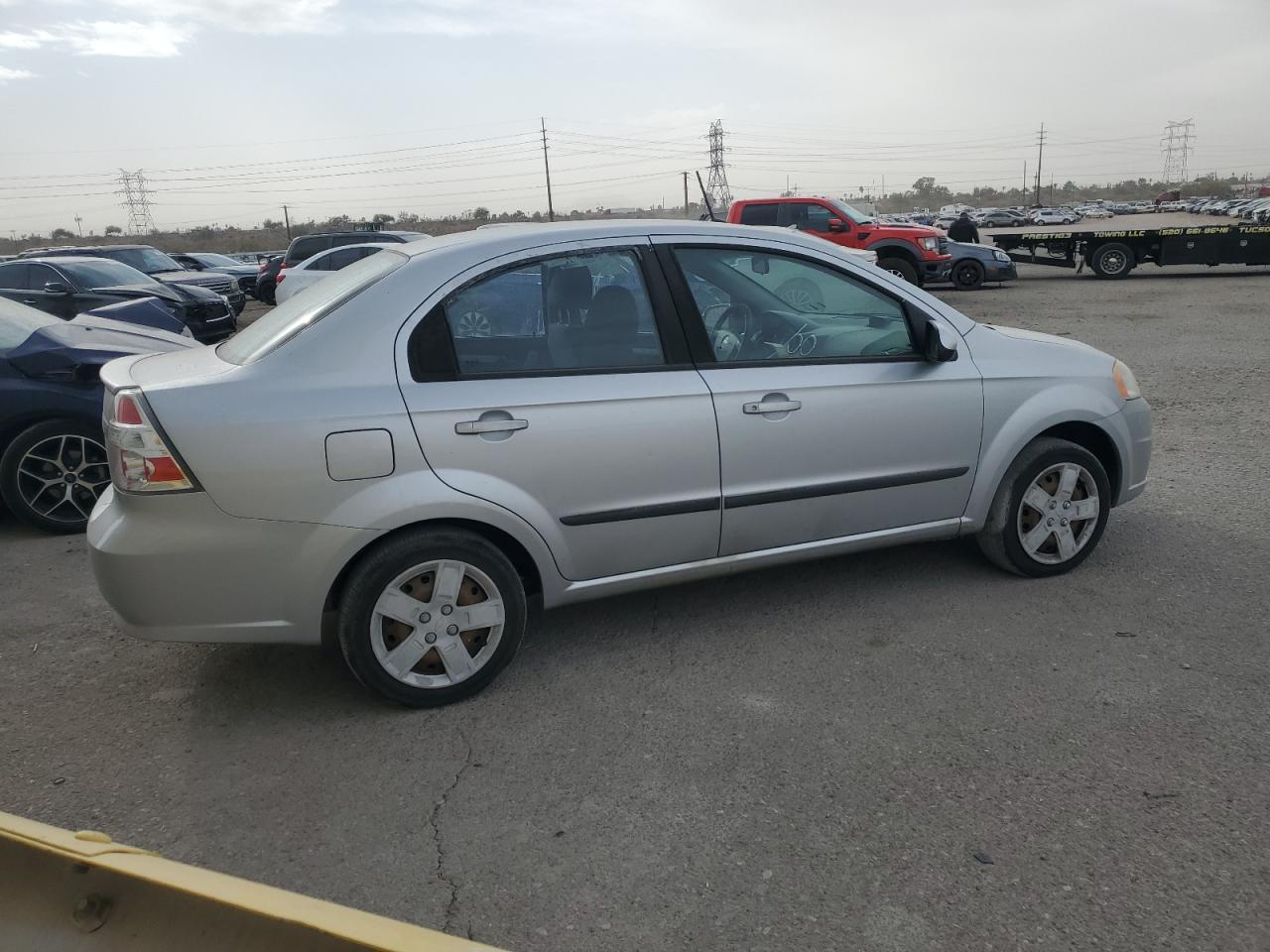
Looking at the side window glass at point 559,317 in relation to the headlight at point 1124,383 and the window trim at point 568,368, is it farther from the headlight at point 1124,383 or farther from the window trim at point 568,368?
the headlight at point 1124,383

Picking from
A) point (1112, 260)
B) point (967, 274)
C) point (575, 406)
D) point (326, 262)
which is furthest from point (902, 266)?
point (575, 406)

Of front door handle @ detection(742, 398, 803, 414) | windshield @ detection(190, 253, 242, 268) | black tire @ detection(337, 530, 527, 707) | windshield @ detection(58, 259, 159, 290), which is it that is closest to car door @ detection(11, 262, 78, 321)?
windshield @ detection(58, 259, 159, 290)

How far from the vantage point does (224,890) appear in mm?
1548

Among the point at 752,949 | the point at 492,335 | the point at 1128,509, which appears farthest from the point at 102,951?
the point at 1128,509

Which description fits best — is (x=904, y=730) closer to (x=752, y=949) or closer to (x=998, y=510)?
(x=752, y=949)

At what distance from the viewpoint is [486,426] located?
11.4 ft

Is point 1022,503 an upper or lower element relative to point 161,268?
lower

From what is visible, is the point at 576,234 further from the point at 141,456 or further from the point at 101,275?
the point at 101,275

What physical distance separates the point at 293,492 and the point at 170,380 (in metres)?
0.60

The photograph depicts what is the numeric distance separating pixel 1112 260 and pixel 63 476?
21570mm

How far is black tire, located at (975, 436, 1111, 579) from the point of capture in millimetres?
4449

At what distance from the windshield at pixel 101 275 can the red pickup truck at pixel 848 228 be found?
32.1 feet

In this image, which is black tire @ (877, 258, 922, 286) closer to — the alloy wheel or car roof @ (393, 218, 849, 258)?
car roof @ (393, 218, 849, 258)

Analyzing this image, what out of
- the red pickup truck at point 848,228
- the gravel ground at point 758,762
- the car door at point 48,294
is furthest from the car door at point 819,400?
the red pickup truck at point 848,228
